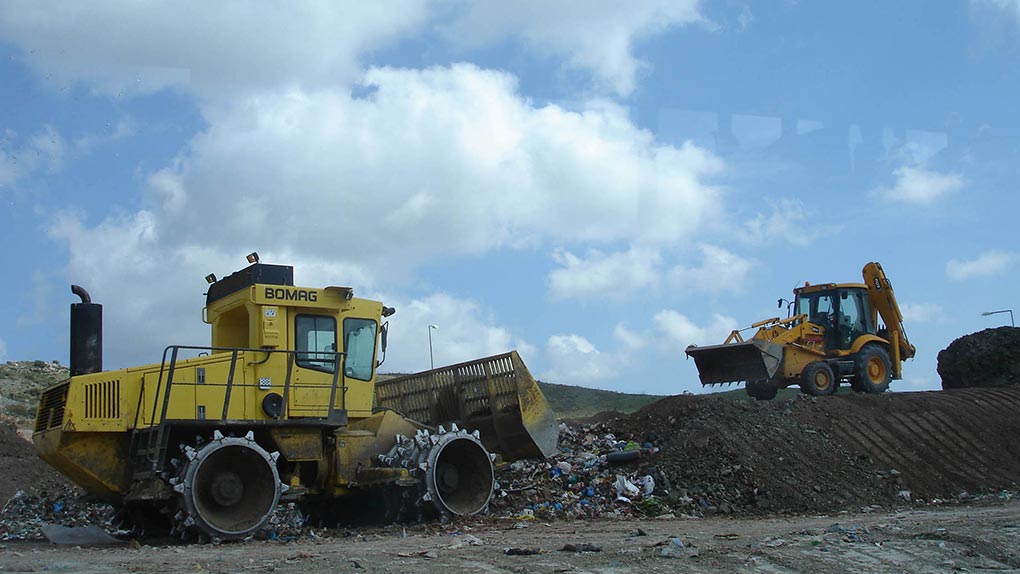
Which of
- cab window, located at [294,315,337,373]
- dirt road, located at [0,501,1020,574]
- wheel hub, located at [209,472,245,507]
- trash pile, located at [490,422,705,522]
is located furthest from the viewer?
trash pile, located at [490,422,705,522]

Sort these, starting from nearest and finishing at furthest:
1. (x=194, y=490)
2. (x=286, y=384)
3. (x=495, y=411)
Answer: (x=194, y=490), (x=286, y=384), (x=495, y=411)

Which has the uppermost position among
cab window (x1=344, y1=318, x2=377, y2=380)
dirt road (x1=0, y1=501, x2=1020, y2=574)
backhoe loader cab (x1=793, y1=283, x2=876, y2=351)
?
backhoe loader cab (x1=793, y1=283, x2=876, y2=351)

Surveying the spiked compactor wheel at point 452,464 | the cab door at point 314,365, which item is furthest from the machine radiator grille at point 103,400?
the spiked compactor wheel at point 452,464

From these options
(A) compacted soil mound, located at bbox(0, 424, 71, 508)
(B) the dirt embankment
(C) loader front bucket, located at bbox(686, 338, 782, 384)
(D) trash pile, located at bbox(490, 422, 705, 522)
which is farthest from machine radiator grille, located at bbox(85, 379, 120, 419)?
(B) the dirt embankment

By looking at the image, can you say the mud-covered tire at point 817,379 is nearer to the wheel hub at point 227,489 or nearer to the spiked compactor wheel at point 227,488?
the spiked compactor wheel at point 227,488

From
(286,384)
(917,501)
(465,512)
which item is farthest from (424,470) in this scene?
(917,501)

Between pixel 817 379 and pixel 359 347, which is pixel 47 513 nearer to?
pixel 359 347

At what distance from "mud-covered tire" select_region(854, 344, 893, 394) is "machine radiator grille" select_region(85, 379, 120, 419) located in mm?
16037

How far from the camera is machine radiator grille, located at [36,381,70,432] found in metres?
10.5

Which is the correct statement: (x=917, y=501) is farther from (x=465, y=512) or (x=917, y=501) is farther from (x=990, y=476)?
(x=465, y=512)

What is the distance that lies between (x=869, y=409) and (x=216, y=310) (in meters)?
11.7

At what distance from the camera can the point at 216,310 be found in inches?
500

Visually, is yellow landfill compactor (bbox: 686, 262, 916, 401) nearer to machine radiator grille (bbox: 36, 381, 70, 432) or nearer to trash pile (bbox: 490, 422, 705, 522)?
trash pile (bbox: 490, 422, 705, 522)

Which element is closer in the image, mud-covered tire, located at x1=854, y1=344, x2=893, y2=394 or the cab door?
the cab door
